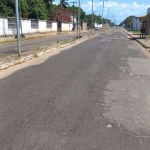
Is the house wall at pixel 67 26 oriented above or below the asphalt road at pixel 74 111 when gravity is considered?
above

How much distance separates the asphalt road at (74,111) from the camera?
4598mm

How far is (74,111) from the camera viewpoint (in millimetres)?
6121

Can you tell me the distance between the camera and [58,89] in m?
8.06

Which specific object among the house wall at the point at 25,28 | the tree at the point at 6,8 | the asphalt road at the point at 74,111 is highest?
the tree at the point at 6,8

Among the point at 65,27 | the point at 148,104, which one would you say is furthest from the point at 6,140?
the point at 65,27

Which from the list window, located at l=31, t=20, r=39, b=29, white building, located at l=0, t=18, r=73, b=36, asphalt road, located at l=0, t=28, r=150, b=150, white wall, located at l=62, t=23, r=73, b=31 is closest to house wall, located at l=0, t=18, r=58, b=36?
white building, located at l=0, t=18, r=73, b=36

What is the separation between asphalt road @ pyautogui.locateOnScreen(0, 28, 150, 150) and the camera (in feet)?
15.1

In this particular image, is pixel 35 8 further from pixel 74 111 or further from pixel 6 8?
pixel 74 111

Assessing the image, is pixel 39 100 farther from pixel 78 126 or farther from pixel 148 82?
Answer: pixel 148 82

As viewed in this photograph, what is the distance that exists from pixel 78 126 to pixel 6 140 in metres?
1.38

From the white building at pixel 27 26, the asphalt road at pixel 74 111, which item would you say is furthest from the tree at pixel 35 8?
the asphalt road at pixel 74 111

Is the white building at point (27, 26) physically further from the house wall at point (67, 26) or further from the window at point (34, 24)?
the house wall at point (67, 26)

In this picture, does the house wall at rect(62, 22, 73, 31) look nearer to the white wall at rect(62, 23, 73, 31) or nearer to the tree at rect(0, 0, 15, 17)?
the white wall at rect(62, 23, 73, 31)

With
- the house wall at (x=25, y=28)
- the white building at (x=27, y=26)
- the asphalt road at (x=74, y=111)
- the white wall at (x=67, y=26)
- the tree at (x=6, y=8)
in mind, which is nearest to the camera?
the asphalt road at (x=74, y=111)
